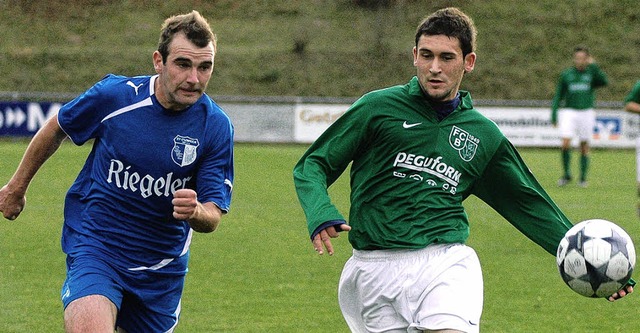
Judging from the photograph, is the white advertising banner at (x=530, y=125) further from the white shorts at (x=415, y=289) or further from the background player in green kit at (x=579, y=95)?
the white shorts at (x=415, y=289)

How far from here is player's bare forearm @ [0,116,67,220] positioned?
495 cm

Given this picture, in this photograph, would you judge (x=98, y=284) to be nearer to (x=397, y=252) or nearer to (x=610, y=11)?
(x=397, y=252)

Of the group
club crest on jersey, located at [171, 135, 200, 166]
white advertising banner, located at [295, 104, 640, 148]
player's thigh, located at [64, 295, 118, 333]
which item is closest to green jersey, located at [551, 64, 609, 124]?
white advertising banner, located at [295, 104, 640, 148]

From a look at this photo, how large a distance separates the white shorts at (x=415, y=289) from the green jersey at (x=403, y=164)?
62 mm

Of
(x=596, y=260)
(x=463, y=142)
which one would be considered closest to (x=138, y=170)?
(x=463, y=142)

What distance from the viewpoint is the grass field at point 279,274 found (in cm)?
732

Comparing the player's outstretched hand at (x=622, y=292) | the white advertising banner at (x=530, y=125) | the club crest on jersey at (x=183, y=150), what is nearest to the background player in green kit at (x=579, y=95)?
the white advertising banner at (x=530, y=125)

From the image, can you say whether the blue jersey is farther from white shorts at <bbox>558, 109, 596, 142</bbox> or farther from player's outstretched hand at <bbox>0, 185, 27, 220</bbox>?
white shorts at <bbox>558, 109, 596, 142</bbox>

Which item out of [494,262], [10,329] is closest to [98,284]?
[10,329]

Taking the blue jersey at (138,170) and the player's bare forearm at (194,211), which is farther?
the blue jersey at (138,170)

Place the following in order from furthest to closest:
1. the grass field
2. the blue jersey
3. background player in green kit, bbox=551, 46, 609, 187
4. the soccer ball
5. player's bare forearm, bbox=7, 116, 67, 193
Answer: background player in green kit, bbox=551, 46, 609, 187 → the grass field → player's bare forearm, bbox=7, 116, 67, 193 → the blue jersey → the soccer ball

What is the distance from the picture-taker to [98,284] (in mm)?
4516

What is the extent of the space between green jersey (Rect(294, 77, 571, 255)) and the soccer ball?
468 millimetres

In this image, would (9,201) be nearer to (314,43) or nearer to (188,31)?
(188,31)
